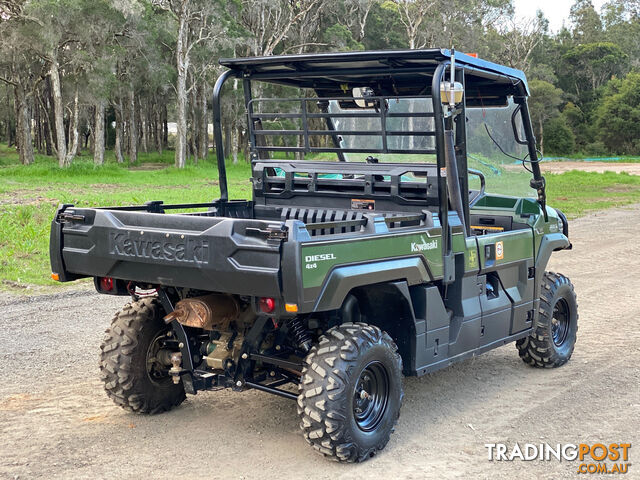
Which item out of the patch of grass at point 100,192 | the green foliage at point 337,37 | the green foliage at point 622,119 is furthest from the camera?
the green foliage at point 622,119

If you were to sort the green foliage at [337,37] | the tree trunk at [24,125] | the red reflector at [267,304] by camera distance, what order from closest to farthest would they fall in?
the red reflector at [267,304]
the tree trunk at [24,125]
the green foliage at [337,37]

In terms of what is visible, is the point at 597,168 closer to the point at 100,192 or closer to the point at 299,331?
the point at 100,192

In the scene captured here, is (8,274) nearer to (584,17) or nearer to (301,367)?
(301,367)

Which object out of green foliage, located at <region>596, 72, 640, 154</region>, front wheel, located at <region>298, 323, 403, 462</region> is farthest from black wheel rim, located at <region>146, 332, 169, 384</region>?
green foliage, located at <region>596, 72, 640, 154</region>

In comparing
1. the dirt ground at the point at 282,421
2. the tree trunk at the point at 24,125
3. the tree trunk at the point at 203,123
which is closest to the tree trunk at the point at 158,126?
the tree trunk at the point at 203,123

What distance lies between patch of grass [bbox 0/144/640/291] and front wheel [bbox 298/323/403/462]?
226 centimetres

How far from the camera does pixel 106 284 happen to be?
5.58 meters

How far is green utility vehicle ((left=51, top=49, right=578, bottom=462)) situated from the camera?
15.6ft

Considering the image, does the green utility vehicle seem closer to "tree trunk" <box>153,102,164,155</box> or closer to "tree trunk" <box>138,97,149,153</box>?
"tree trunk" <box>138,97,149,153</box>

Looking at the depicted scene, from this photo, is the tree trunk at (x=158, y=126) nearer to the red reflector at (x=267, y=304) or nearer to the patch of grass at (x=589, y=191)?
the patch of grass at (x=589, y=191)

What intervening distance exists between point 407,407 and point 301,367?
1.29 metres

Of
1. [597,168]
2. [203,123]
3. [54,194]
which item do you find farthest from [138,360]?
[203,123]

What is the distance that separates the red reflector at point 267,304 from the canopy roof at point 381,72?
1.86 m

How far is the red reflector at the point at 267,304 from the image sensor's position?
4.67 meters
